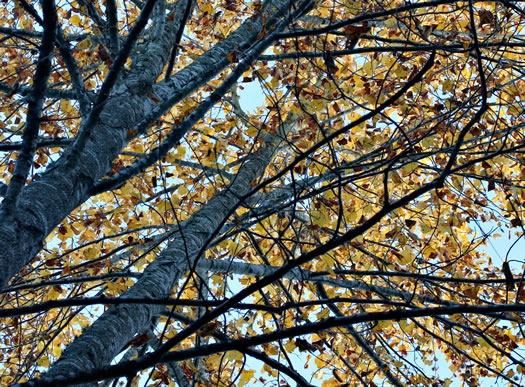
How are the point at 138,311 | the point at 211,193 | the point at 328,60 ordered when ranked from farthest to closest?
1. the point at 211,193
2. the point at 138,311
3. the point at 328,60

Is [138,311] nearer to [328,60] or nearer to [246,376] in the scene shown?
[246,376]

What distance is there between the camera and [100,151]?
2016 millimetres

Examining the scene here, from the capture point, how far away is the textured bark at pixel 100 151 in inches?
59.2

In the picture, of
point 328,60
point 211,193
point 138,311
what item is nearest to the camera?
point 328,60

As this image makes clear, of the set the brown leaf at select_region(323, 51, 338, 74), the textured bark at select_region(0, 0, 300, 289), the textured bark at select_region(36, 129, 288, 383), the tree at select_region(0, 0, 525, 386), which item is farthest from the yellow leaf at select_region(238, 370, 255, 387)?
the brown leaf at select_region(323, 51, 338, 74)

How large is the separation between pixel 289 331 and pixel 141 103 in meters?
1.66

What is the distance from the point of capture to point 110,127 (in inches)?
85.1

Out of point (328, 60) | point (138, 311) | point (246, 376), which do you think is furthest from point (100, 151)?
point (246, 376)

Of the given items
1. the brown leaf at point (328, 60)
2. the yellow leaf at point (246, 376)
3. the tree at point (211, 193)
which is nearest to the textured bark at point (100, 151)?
the tree at point (211, 193)

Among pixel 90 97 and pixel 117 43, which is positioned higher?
pixel 117 43

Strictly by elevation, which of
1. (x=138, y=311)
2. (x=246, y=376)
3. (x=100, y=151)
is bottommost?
(x=138, y=311)

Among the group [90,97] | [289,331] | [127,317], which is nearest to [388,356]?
[127,317]

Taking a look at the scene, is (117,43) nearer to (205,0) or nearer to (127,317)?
(127,317)

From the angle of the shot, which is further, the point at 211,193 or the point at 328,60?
the point at 211,193
